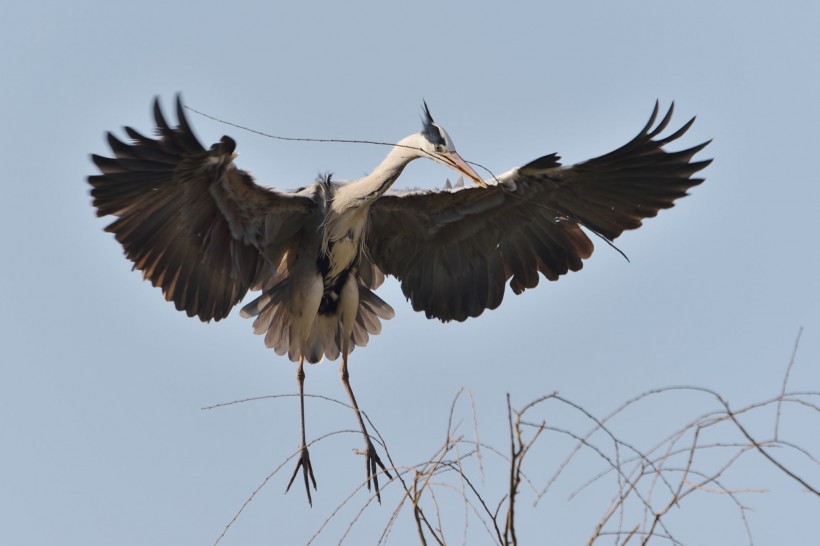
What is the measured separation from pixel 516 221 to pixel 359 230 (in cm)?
96

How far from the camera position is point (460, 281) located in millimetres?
7207

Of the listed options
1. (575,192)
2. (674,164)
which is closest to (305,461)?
(575,192)

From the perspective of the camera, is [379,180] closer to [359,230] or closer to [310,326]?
[359,230]

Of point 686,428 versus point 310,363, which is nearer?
point 686,428

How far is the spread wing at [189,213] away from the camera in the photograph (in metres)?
5.61

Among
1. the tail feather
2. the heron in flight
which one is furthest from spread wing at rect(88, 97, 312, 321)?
the tail feather

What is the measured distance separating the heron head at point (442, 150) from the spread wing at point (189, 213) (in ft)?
2.65

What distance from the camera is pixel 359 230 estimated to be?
6.77 m

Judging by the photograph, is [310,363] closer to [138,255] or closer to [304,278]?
[304,278]

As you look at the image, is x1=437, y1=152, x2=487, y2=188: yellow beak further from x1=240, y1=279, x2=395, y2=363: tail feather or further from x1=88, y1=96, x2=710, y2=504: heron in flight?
x1=240, y1=279, x2=395, y2=363: tail feather

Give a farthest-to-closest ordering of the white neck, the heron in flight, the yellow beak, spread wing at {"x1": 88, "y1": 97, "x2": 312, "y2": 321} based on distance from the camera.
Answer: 1. the white neck
2. the yellow beak
3. the heron in flight
4. spread wing at {"x1": 88, "y1": 97, "x2": 312, "y2": 321}

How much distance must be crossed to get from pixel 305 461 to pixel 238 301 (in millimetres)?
998

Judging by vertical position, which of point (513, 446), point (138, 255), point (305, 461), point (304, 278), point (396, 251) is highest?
point (396, 251)

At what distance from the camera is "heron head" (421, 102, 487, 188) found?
20.4 ft
